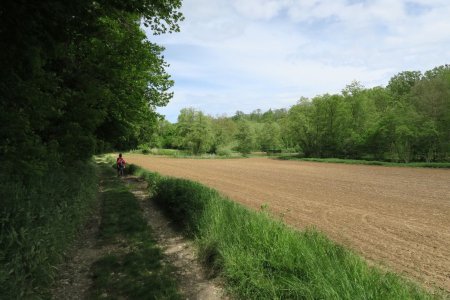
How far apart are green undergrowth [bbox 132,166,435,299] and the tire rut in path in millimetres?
228

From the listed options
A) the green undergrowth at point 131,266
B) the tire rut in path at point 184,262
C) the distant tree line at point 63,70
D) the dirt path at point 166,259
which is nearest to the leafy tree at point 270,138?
the distant tree line at point 63,70

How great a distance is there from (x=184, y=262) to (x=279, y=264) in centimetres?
254

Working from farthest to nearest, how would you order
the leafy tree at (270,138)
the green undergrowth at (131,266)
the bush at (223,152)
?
1. the leafy tree at (270,138)
2. the bush at (223,152)
3. the green undergrowth at (131,266)

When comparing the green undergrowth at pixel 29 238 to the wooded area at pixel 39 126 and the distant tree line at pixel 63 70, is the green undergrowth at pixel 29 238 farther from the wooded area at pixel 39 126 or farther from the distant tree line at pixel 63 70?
the distant tree line at pixel 63 70

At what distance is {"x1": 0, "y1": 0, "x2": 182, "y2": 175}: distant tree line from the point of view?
4.85 metres

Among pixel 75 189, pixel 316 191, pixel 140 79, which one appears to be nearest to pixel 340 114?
pixel 316 191

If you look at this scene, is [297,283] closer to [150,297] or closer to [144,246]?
[150,297]

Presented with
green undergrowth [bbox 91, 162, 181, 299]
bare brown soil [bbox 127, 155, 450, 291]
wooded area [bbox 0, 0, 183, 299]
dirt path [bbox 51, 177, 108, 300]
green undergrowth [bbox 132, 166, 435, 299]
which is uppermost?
wooded area [bbox 0, 0, 183, 299]

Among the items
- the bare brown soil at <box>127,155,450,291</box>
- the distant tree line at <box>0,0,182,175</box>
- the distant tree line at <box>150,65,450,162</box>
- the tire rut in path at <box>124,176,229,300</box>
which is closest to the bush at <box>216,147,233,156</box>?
the distant tree line at <box>150,65,450,162</box>

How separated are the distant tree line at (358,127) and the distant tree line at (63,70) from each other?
23.8 m

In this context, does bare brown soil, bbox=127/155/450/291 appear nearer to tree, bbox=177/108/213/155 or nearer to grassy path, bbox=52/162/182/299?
grassy path, bbox=52/162/182/299

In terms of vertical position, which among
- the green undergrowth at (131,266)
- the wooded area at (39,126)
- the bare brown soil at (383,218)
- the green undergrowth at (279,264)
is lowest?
the bare brown soil at (383,218)

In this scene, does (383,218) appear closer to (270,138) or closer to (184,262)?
(184,262)

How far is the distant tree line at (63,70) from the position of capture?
4848 mm
